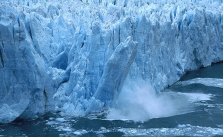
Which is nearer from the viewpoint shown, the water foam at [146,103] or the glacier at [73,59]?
the glacier at [73,59]

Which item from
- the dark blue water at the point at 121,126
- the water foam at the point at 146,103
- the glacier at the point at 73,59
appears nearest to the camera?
the dark blue water at the point at 121,126

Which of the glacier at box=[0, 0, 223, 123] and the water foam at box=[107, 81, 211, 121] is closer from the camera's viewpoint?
the glacier at box=[0, 0, 223, 123]

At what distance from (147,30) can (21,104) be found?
4186 mm

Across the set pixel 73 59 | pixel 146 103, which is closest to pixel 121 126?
Answer: pixel 146 103

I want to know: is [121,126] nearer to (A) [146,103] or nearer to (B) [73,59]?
(A) [146,103]

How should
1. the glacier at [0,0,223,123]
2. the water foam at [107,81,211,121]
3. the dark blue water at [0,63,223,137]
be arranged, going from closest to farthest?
the dark blue water at [0,63,223,137] → the glacier at [0,0,223,123] → the water foam at [107,81,211,121]

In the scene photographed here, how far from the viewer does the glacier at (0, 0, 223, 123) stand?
6.05 m

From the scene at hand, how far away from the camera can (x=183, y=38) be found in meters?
12.0

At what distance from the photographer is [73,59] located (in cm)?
740

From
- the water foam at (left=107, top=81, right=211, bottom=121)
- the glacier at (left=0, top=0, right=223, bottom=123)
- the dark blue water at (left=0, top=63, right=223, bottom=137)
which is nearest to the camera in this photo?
the dark blue water at (left=0, top=63, right=223, bottom=137)

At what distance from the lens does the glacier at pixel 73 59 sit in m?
6.05

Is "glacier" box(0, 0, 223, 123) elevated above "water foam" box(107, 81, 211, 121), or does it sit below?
above

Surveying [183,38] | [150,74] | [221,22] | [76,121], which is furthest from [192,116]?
[221,22]

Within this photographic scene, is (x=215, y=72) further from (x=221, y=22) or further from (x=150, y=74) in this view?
(x=150, y=74)
